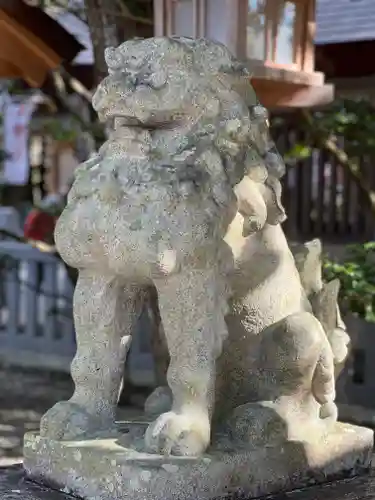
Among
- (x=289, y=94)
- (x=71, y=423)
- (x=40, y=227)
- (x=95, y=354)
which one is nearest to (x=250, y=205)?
(x=95, y=354)

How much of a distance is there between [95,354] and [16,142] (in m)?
3.74

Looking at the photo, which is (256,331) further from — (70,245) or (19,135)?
(19,135)

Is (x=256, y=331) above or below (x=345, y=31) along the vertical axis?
below

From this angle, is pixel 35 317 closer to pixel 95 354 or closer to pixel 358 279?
pixel 358 279

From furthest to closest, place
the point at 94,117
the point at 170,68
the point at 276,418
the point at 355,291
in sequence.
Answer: the point at 94,117, the point at 355,291, the point at 276,418, the point at 170,68

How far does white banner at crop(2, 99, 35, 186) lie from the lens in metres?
5.10

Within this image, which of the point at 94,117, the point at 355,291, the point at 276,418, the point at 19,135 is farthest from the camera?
the point at 19,135

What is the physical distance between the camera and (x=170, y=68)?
1.48m

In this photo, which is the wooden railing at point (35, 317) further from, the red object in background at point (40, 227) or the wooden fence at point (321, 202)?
the wooden fence at point (321, 202)

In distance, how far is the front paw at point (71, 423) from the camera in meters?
1.55

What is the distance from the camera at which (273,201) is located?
162cm

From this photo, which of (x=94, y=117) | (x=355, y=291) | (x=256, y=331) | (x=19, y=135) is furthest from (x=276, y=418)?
(x=19, y=135)

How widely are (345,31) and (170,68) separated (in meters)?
3.24

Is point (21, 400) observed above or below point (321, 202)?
below
